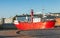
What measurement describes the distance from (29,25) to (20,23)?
61.1 inches

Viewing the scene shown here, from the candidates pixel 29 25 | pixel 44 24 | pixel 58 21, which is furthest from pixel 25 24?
pixel 58 21

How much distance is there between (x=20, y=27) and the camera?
35250mm

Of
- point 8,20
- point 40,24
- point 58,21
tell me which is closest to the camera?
point 40,24

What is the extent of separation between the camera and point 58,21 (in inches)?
1816

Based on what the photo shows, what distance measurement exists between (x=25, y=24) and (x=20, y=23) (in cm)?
90

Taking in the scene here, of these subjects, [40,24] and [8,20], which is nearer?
[40,24]

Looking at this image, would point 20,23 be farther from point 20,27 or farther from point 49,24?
point 49,24

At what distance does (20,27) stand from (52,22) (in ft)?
16.8

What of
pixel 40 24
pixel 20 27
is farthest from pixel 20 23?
pixel 40 24

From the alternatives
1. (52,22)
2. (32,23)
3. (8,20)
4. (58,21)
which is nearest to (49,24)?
(52,22)

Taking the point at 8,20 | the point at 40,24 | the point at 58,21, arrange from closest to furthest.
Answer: the point at 40,24 < the point at 58,21 < the point at 8,20

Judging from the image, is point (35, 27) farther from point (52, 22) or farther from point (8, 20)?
point (8, 20)

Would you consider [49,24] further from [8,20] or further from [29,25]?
[8,20]

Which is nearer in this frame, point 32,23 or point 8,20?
point 32,23
